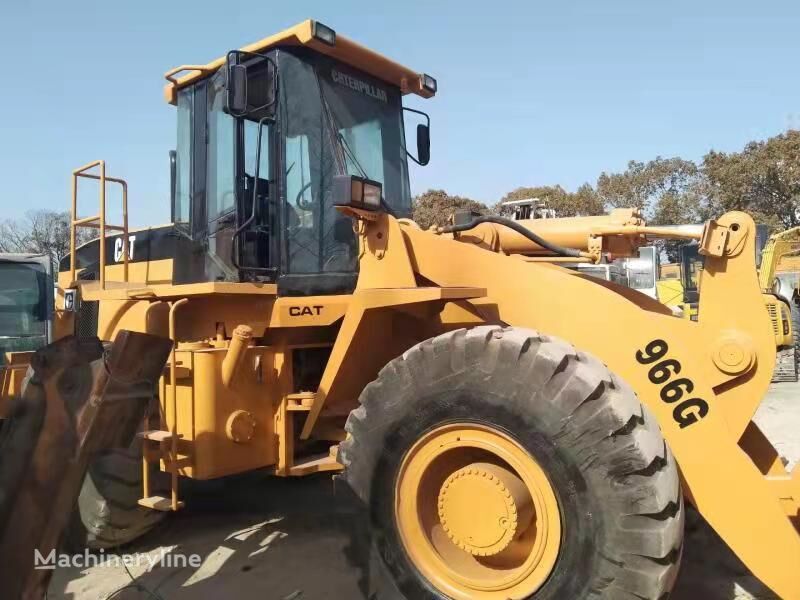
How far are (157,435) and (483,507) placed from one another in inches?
77.7

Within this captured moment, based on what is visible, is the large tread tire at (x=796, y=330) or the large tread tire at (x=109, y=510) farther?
the large tread tire at (x=796, y=330)

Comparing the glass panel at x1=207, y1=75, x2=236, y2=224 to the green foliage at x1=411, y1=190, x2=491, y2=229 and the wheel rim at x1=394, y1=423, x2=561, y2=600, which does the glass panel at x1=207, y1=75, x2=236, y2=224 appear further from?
the green foliage at x1=411, y1=190, x2=491, y2=229

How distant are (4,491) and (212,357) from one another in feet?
4.57

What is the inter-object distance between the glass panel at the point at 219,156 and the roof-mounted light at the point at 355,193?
1.12 m

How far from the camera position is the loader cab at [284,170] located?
426 centimetres

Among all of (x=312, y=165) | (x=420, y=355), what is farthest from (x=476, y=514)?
(x=312, y=165)

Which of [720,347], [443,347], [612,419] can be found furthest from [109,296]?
[720,347]

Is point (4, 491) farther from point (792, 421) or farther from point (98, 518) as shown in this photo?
point (792, 421)

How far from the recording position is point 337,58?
176 inches

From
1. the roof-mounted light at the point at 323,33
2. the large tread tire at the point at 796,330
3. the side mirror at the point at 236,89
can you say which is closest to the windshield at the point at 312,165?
the roof-mounted light at the point at 323,33

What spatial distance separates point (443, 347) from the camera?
10.3 feet

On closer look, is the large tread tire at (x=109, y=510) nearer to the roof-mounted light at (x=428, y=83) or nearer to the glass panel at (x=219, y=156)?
the glass panel at (x=219, y=156)

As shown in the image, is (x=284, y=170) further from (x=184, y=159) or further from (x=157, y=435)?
(x=157, y=435)

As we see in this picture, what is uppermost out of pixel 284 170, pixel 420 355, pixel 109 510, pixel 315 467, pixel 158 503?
pixel 284 170
